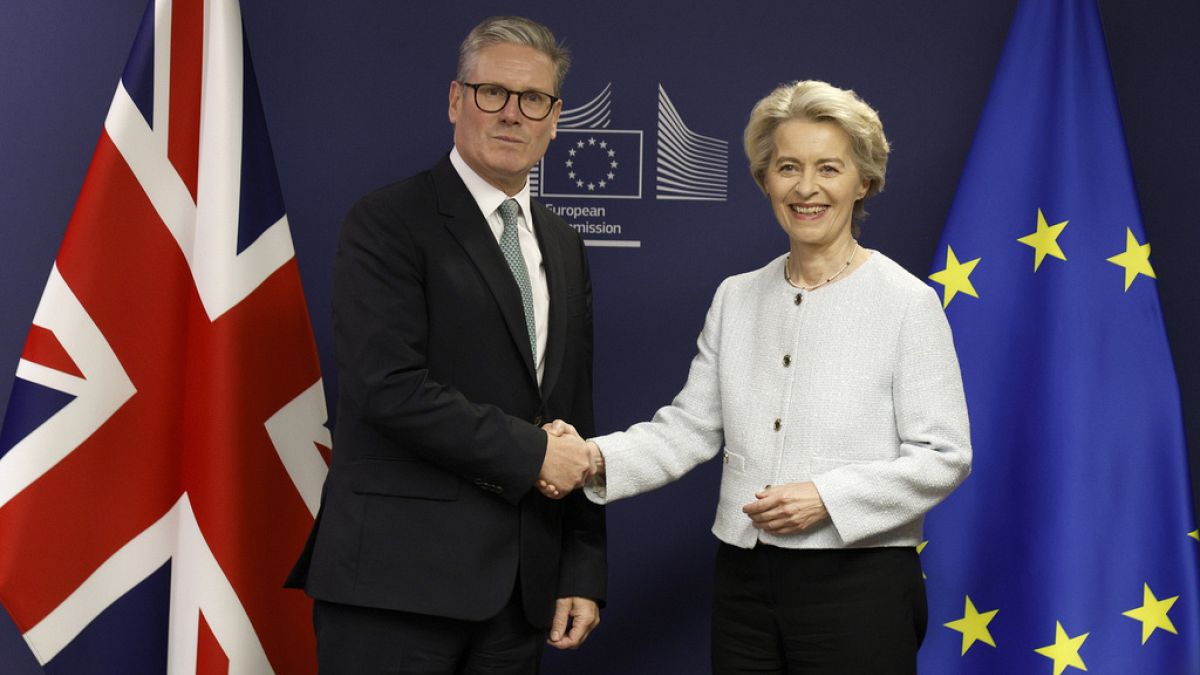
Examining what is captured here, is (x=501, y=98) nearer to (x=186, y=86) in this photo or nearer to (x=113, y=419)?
(x=186, y=86)

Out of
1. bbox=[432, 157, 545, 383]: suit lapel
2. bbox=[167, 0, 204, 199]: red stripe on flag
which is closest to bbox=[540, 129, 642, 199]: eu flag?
bbox=[167, 0, 204, 199]: red stripe on flag

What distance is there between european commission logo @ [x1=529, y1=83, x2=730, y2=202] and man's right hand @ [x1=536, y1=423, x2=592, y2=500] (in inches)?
43.1

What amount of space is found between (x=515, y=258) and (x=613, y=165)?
3.27ft

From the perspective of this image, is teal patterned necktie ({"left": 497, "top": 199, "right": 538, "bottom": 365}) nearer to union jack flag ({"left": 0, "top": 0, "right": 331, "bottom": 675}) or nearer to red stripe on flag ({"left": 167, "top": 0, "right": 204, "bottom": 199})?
union jack flag ({"left": 0, "top": 0, "right": 331, "bottom": 675})

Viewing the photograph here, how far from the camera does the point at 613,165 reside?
9.62 ft

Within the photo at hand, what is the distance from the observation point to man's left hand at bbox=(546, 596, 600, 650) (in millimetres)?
2061

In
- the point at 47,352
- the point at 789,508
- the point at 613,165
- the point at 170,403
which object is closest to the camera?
the point at 789,508

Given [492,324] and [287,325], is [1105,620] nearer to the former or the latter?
[492,324]

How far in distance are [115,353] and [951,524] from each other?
1.86 meters

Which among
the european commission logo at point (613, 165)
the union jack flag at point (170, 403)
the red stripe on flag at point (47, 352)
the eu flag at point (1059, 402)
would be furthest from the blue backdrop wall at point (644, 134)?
the red stripe on flag at point (47, 352)

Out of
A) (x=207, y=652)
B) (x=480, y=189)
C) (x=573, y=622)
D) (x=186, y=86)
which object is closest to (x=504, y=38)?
(x=480, y=189)

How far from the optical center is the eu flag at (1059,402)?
247 cm

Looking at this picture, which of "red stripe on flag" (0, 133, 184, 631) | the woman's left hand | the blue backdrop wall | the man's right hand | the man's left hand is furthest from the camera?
the blue backdrop wall

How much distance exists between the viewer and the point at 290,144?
9.84 ft
